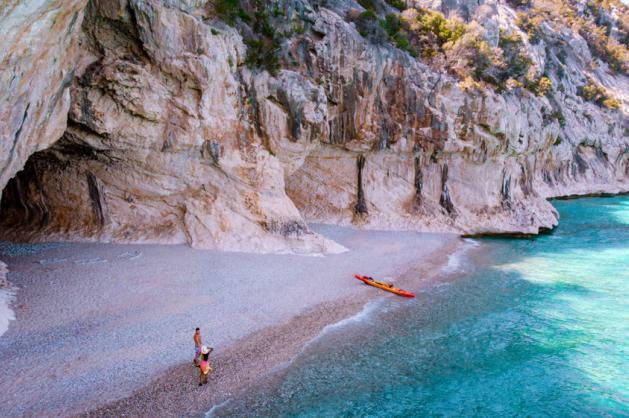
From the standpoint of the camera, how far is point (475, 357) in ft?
37.8

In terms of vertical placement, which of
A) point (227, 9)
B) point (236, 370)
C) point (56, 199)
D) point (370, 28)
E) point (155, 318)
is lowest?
point (236, 370)

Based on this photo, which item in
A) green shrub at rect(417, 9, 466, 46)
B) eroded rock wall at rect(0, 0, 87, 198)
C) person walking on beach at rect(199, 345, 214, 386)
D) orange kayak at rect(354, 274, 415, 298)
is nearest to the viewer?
eroded rock wall at rect(0, 0, 87, 198)

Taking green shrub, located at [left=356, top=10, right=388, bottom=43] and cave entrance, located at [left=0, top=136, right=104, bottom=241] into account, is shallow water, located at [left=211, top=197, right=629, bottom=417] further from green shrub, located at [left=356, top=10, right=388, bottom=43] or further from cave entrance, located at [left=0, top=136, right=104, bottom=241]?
green shrub, located at [left=356, top=10, right=388, bottom=43]

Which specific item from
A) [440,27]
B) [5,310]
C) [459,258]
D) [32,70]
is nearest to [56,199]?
[5,310]

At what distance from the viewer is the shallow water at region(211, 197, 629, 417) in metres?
9.42

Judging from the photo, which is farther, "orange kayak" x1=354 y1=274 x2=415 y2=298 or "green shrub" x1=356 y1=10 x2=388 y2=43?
"green shrub" x1=356 y1=10 x2=388 y2=43

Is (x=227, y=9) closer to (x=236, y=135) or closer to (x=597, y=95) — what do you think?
(x=236, y=135)

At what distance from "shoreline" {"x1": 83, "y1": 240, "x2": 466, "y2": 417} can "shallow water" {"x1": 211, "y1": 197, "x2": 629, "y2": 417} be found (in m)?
0.36

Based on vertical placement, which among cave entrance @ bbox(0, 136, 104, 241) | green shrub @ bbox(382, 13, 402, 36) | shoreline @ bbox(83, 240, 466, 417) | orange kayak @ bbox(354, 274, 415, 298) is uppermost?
green shrub @ bbox(382, 13, 402, 36)

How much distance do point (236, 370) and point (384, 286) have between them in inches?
301

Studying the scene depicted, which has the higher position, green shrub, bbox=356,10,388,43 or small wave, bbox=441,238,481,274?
green shrub, bbox=356,10,388,43

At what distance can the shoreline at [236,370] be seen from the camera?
861 centimetres

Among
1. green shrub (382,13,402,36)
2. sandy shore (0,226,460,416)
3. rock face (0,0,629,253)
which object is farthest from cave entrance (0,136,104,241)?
green shrub (382,13,402,36)

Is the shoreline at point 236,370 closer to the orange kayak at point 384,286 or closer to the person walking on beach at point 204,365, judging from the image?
the person walking on beach at point 204,365
